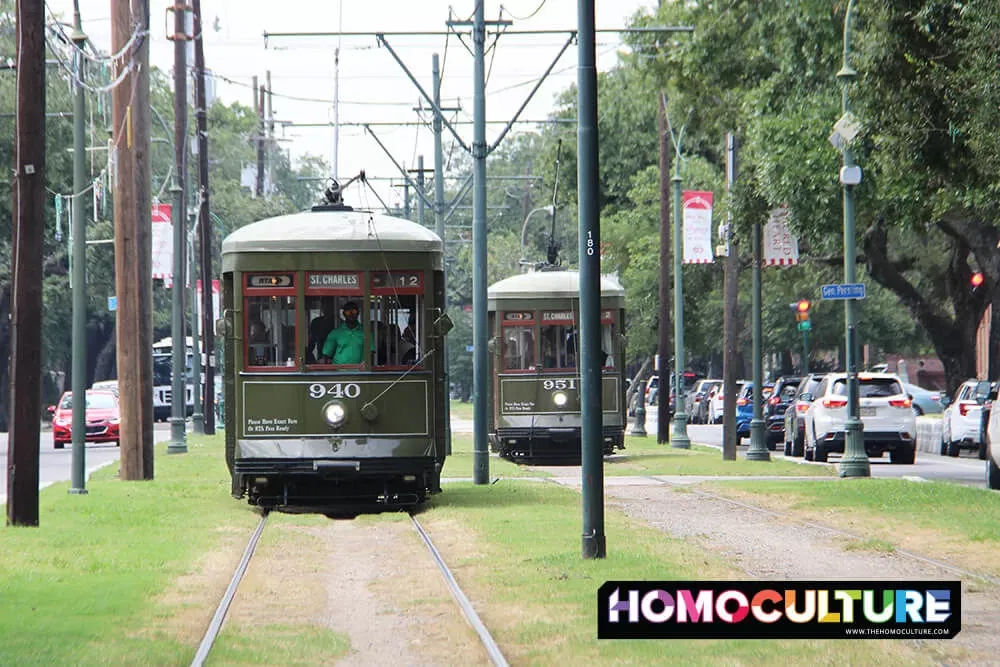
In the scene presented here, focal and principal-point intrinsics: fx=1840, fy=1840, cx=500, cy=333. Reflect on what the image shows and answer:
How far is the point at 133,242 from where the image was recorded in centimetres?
2591

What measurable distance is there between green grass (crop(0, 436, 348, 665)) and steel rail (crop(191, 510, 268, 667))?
0.33ft

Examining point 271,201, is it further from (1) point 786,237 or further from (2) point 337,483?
(2) point 337,483

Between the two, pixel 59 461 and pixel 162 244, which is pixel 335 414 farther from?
pixel 162 244

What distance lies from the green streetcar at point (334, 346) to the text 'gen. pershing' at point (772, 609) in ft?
34.1

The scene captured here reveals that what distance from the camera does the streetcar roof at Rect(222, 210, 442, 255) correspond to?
1967cm

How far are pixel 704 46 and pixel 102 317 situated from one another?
46.2 m

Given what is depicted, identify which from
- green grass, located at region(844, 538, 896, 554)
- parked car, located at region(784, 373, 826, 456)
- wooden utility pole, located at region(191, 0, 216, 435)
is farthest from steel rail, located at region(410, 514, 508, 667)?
wooden utility pole, located at region(191, 0, 216, 435)

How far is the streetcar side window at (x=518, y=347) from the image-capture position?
104 feet

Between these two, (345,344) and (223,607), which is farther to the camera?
(345,344)

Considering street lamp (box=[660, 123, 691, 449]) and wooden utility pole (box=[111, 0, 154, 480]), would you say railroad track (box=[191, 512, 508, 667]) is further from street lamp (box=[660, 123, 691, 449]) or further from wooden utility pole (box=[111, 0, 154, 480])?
street lamp (box=[660, 123, 691, 449])

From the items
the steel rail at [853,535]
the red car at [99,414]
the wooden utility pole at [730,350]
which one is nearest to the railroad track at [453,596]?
the steel rail at [853,535]

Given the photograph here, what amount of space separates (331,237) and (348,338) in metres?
1.10

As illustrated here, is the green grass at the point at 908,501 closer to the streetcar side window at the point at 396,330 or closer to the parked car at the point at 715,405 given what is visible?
the streetcar side window at the point at 396,330

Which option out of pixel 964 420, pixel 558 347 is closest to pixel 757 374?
pixel 558 347
